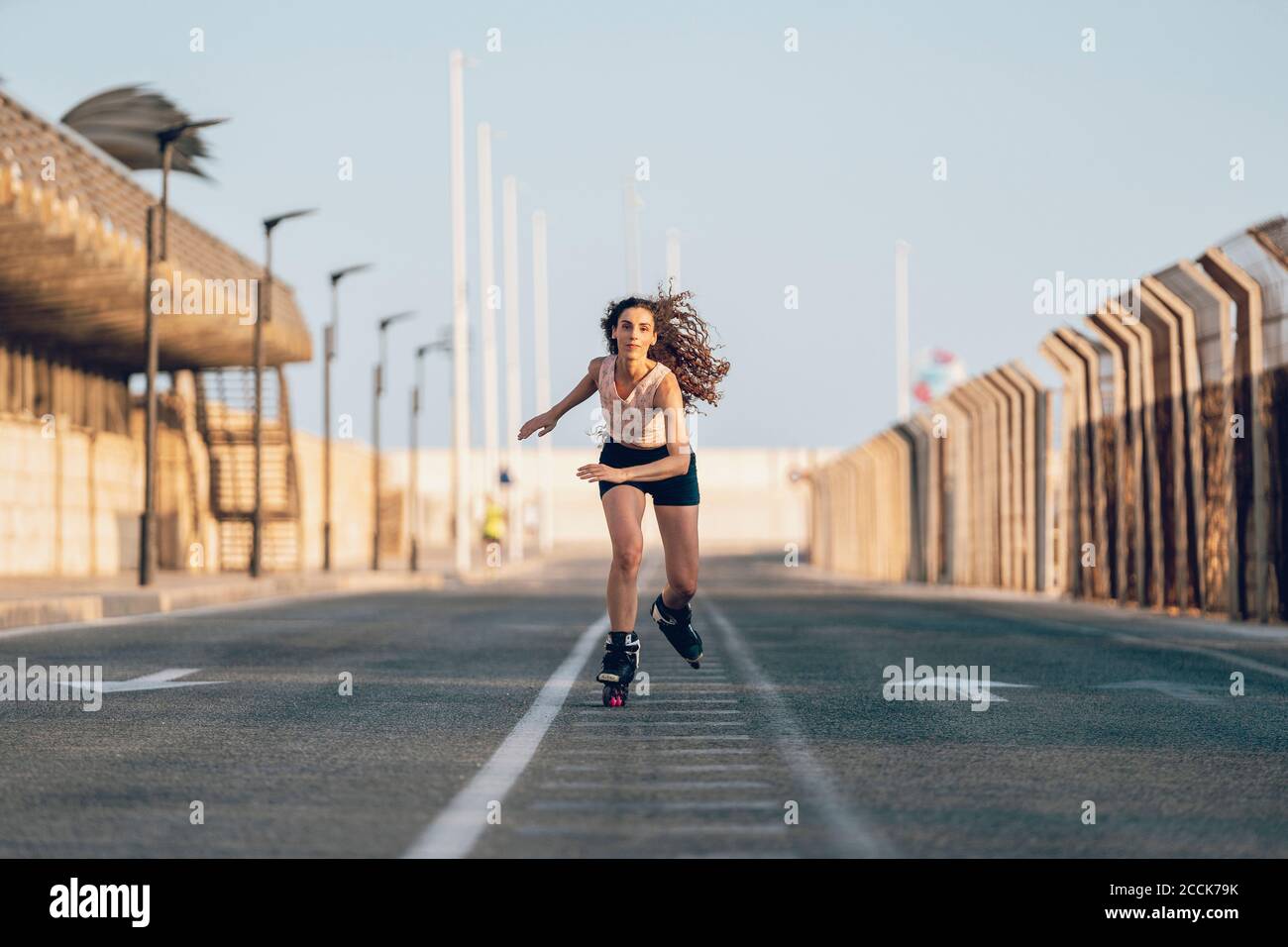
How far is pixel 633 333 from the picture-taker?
36.7 feet

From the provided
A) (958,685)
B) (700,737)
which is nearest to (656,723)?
(700,737)

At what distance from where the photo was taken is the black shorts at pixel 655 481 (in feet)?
36.8

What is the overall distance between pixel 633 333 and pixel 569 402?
63 cm

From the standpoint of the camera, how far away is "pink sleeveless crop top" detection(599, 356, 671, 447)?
36.7 ft

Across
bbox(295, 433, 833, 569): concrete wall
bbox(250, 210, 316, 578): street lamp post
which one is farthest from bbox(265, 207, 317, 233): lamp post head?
bbox(295, 433, 833, 569): concrete wall

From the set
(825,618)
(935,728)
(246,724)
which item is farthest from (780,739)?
(825,618)

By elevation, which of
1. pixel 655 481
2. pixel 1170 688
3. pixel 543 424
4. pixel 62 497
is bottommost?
pixel 1170 688

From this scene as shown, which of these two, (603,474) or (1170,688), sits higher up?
(603,474)

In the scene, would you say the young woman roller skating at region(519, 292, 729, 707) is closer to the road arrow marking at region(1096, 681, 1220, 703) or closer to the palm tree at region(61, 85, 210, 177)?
the road arrow marking at region(1096, 681, 1220, 703)

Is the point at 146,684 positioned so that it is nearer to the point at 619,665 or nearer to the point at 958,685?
the point at 619,665

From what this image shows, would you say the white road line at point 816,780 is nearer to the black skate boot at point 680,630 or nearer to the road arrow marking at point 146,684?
the black skate boot at point 680,630

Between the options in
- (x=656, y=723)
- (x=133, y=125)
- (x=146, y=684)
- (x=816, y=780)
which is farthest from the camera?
(x=133, y=125)

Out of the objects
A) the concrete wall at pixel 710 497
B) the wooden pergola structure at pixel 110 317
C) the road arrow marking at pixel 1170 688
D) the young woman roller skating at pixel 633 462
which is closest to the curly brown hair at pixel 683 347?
the young woman roller skating at pixel 633 462

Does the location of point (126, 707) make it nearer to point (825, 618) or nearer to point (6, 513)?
point (825, 618)
